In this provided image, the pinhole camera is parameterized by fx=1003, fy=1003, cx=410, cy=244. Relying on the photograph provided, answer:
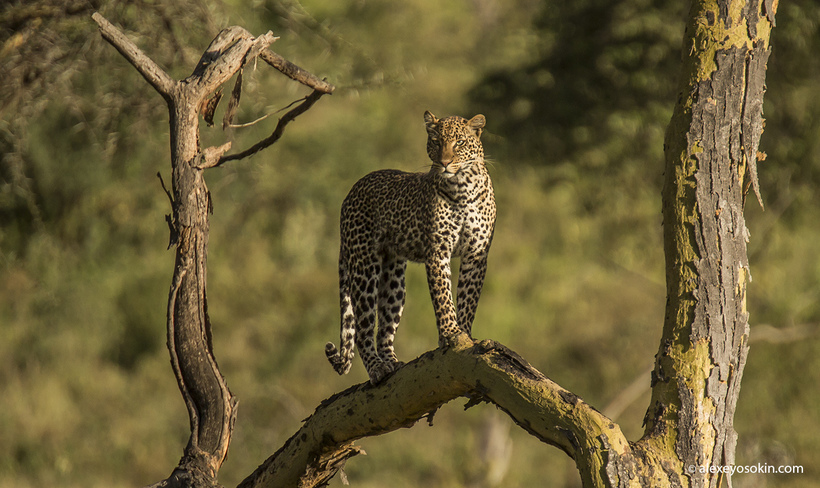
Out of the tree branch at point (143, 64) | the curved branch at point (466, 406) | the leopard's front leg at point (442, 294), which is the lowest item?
the curved branch at point (466, 406)

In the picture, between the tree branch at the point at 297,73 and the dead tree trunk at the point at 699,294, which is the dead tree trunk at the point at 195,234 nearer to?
the tree branch at the point at 297,73

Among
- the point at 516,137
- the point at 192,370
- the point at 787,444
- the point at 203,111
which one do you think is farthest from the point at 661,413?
the point at 787,444

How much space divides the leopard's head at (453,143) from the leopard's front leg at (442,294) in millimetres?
420

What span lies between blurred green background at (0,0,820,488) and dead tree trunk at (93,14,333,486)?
2.97 meters

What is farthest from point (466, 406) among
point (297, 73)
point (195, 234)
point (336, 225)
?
point (336, 225)

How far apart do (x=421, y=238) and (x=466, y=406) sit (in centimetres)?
96

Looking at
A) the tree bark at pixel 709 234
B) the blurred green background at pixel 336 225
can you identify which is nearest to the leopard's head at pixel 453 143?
the tree bark at pixel 709 234

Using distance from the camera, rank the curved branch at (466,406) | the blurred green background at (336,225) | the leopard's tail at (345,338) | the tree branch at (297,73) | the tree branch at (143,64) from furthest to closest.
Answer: the blurred green background at (336,225) → the leopard's tail at (345,338) → the tree branch at (297,73) → the tree branch at (143,64) → the curved branch at (466,406)

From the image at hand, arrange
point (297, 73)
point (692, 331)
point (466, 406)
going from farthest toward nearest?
point (297, 73) < point (466, 406) < point (692, 331)

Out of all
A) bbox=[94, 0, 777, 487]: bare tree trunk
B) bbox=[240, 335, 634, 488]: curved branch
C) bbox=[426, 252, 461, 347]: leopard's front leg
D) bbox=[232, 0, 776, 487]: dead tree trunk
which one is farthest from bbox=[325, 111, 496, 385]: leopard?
bbox=[232, 0, 776, 487]: dead tree trunk

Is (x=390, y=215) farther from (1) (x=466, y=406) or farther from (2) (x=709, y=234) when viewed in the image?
(2) (x=709, y=234)

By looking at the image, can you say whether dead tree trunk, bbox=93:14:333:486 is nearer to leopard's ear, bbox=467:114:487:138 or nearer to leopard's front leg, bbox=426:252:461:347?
leopard's ear, bbox=467:114:487:138

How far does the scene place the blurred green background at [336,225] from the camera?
9.21 m

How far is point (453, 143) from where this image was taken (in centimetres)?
478
